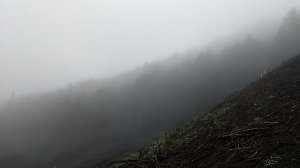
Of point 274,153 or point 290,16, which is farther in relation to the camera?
point 290,16

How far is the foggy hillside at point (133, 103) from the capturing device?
47.3 metres

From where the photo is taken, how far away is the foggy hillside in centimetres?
4728

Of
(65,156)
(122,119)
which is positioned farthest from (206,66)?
(65,156)

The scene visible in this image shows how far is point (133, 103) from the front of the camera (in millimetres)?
66438

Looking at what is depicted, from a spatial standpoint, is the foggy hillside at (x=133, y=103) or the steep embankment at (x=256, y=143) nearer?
the steep embankment at (x=256, y=143)

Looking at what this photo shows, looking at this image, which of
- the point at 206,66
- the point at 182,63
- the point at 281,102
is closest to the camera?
the point at 281,102

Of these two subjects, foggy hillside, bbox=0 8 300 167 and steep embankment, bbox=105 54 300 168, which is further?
foggy hillside, bbox=0 8 300 167

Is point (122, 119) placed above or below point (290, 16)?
below

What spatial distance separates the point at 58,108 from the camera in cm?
8069

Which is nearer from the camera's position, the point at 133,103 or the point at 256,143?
the point at 256,143

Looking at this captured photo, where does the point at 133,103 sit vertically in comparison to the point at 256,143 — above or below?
below

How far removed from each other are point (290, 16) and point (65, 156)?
A: 66.4 metres

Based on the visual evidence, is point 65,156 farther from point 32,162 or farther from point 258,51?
point 258,51

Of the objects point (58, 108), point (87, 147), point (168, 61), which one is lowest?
point (87, 147)
